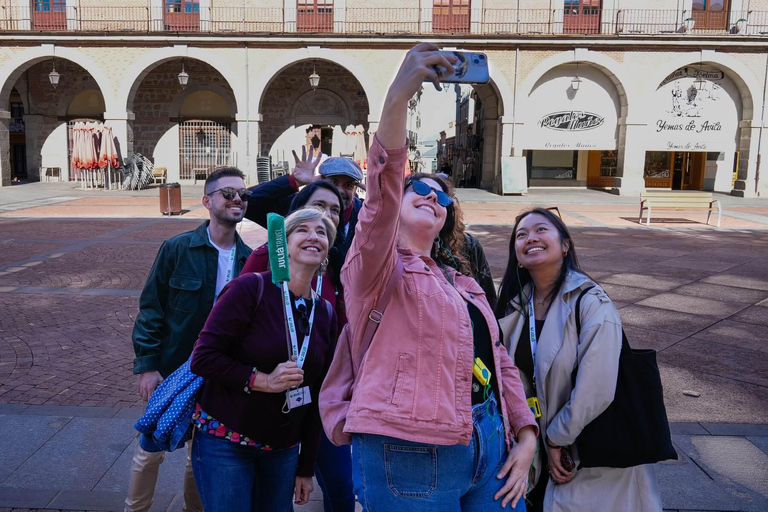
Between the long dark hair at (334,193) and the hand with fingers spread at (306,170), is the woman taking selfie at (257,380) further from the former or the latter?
the hand with fingers spread at (306,170)

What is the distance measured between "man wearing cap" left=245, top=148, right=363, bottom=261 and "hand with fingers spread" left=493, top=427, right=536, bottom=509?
1570 millimetres

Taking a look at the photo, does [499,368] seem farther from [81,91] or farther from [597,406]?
[81,91]

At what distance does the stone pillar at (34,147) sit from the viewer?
28469mm

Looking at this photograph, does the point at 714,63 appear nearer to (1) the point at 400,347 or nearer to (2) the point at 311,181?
(2) the point at 311,181

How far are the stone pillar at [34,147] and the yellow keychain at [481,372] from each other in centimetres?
3061

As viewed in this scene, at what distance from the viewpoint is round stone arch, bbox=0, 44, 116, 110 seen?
25.3 metres

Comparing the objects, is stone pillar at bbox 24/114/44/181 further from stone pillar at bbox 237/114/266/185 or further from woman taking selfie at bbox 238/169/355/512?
woman taking selfie at bbox 238/169/355/512

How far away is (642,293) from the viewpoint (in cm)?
859

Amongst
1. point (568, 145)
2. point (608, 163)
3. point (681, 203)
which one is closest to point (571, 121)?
point (568, 145)

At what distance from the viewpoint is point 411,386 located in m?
1.83

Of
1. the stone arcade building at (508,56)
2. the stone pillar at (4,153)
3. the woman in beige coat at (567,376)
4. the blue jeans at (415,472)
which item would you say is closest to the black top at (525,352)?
the woman in beige coat at (567,376)

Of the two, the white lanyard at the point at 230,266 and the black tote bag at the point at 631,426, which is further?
the white lanyard at the point at 230,266

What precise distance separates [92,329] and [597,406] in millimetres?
5707

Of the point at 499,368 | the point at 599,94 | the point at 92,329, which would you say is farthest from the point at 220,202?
the point at 599,94
